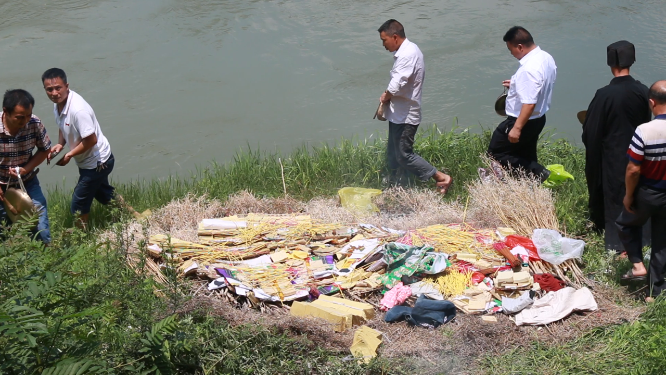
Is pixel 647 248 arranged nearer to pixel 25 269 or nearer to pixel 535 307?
pixel 535 307

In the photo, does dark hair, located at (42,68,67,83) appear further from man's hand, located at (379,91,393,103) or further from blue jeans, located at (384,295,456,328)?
blue jeans, located at (384,295,456,328)

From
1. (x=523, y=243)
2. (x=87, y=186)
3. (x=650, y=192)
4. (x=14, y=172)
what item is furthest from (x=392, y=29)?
(x=14, y=172)

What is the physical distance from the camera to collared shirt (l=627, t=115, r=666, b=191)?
512 centimetres

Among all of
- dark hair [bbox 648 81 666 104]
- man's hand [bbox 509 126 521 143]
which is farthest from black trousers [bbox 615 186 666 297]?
man's hand [bbox 509 126 521 143]

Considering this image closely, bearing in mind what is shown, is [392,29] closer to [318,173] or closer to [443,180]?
[443,180]

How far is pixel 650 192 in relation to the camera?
5.31 metres

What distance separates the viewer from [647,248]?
6.33 meters

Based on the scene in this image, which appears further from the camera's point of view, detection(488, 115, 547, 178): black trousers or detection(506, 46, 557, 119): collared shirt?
detection(488, 115, 547, 178): black trousers

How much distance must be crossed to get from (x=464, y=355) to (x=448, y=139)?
15.4ft

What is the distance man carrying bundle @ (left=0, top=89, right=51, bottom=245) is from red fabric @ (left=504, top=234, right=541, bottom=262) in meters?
4.31

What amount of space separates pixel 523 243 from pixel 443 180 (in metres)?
1.91

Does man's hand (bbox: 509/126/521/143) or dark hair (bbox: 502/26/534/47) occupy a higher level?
dark hair (bbox: 502/26/534/47)

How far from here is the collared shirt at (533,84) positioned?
23.3 feet

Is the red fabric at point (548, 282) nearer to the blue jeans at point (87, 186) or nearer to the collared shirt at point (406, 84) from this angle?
the collared shirt at point (406, 84)
